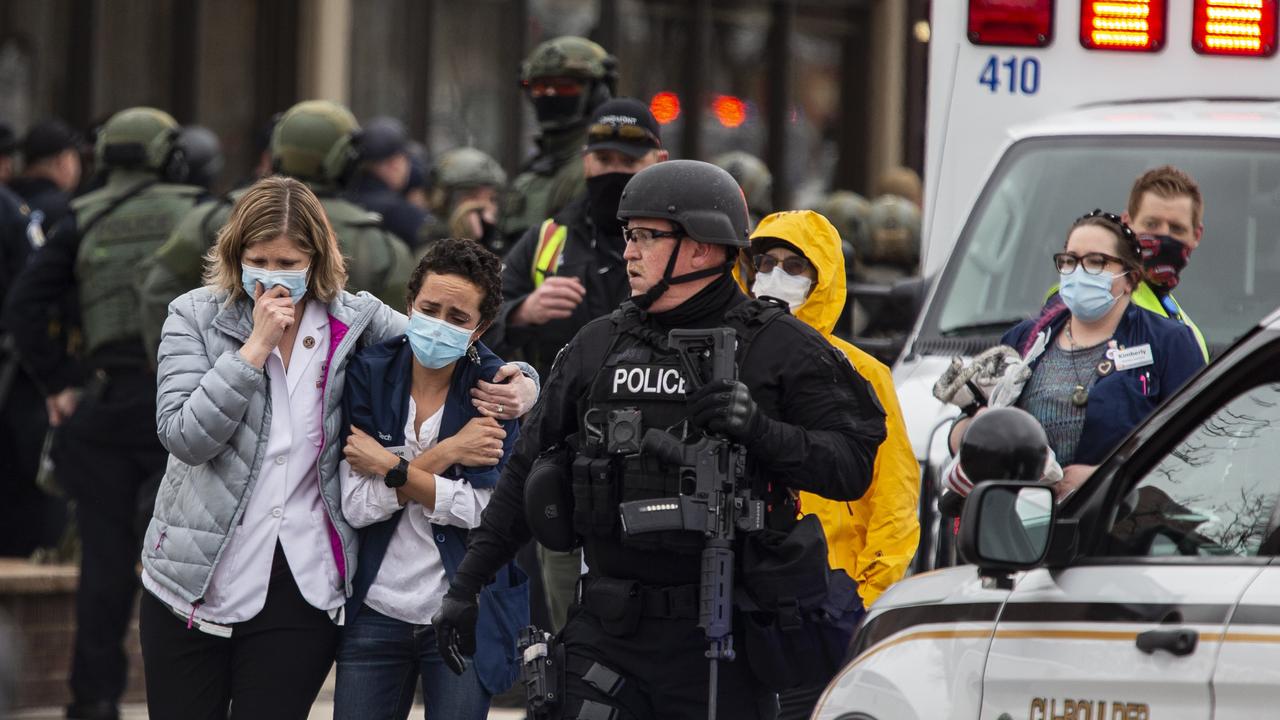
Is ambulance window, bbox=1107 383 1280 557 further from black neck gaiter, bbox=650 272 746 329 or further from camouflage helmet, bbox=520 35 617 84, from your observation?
camouflage helmet, bbox=520 35 617 84

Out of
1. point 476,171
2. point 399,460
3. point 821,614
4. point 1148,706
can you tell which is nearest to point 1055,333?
point 821,614

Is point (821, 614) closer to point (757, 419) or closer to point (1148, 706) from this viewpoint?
point (757, 419)

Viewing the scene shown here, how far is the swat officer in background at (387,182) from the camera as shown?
11.0 m

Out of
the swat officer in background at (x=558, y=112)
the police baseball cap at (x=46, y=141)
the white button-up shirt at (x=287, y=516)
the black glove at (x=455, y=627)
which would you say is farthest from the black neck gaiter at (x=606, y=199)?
the police baseball cap at (x=46, y=141)

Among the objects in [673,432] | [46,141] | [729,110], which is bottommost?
[673,432]

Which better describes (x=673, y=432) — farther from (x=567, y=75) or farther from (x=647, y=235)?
(x=567, y=75)

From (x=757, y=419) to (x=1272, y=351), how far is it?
1190 mm

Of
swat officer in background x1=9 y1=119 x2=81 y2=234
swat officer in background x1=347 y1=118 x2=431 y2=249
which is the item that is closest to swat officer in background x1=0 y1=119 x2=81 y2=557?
swat officer in background x1=9 y1=119 x2=81 y2=234

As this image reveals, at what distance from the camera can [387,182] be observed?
37.2ft

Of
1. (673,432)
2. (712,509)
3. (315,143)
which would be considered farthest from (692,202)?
(315,143)

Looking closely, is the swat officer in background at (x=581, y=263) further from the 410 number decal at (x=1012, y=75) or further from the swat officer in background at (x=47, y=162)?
the swat officer in background at (x=47, y=162)

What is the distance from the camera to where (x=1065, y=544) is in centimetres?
404

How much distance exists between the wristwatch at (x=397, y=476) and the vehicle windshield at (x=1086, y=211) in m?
2.64

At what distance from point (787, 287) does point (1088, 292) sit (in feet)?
2.75
